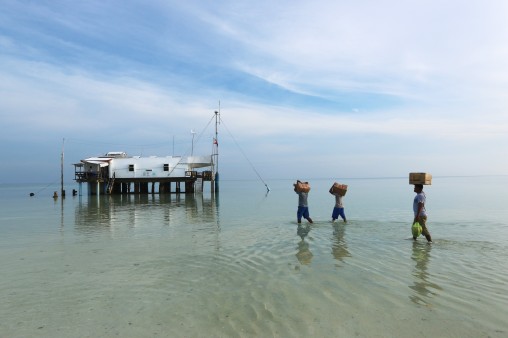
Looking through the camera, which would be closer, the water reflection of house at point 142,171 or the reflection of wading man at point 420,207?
the reflection of wading man at point 420,207

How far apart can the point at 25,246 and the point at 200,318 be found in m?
9.79

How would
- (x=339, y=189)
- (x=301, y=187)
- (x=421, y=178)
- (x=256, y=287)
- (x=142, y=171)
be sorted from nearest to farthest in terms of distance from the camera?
(x=256, y=287)
(x=421, y=178)
(x=301, y=187)
(x=339, y=189)
(x=142, y=171)

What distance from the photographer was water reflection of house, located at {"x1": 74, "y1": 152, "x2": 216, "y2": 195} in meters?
48.9

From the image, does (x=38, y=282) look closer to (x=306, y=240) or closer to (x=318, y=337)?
(x=318, y=337)

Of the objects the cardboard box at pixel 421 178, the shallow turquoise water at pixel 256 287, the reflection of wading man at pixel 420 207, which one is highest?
the cardboard box at pixel 421 178

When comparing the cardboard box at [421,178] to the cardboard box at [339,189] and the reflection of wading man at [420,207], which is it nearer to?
the reflection of wading man at [420,207]

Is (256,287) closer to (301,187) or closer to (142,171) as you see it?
(301,187)

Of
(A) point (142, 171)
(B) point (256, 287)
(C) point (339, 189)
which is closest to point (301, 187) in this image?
(C) point (339, 189)

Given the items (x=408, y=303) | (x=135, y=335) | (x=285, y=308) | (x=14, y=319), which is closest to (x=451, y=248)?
(x=408, y=303)

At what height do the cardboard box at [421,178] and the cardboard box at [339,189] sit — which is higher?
the cardboard box at [421,178]

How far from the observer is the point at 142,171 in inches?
1951

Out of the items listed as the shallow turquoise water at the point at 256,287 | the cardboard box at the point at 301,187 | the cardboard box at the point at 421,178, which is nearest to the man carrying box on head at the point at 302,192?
the cardboard box at the point at 301,187

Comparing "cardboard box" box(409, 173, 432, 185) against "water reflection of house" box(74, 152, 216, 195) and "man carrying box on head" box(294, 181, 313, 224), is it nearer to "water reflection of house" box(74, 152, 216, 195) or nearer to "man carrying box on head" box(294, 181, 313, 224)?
"man carrying box on head" box(294, 181, 313, 224)

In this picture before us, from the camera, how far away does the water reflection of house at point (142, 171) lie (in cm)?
4888
